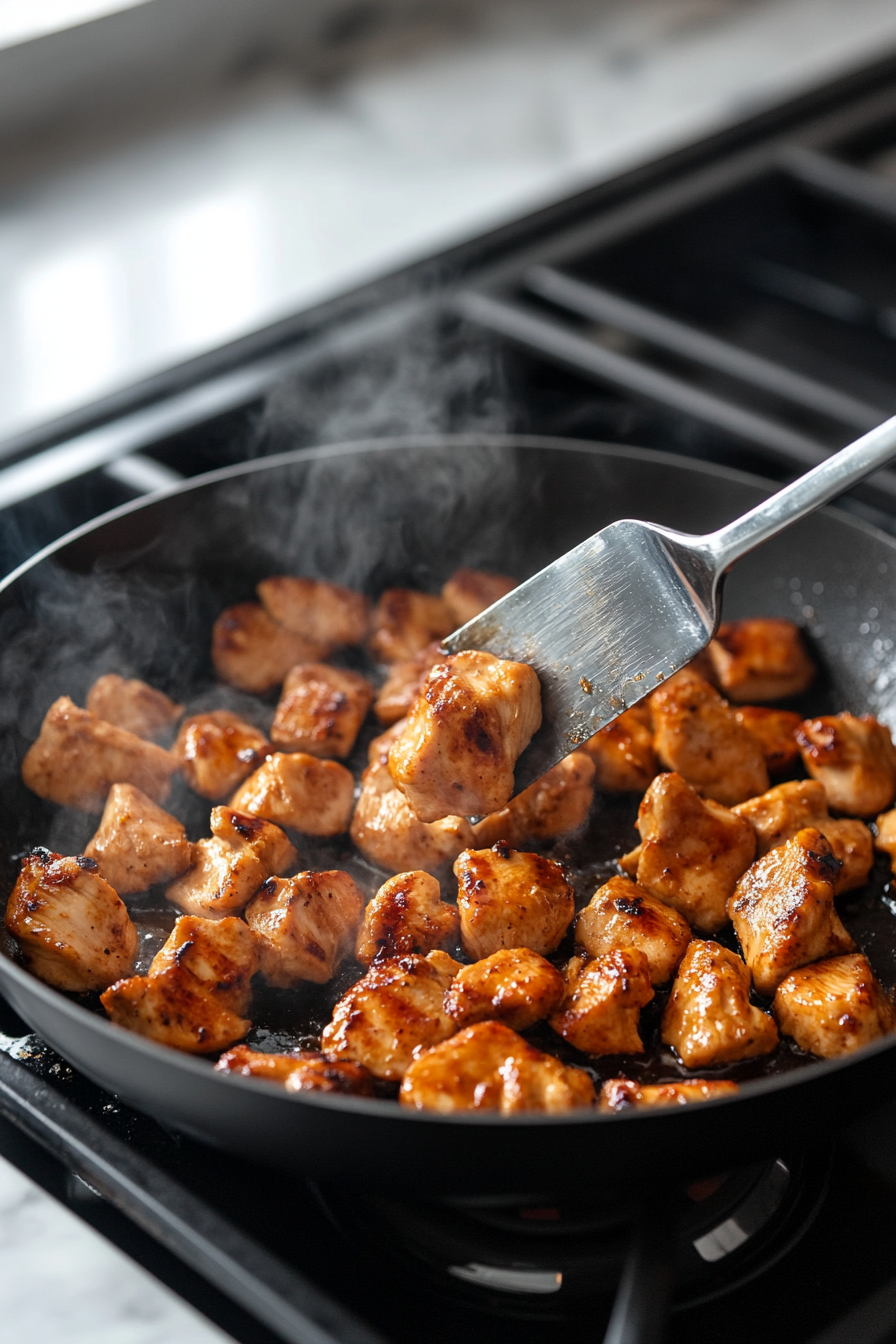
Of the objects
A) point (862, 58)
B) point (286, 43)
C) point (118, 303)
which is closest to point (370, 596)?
point (118, 303)

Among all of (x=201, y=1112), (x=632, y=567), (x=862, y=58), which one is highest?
(x=862, y=58)

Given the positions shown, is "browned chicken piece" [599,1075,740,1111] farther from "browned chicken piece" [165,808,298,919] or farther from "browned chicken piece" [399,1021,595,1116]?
"browned chicken piece" [165,808,298,919]

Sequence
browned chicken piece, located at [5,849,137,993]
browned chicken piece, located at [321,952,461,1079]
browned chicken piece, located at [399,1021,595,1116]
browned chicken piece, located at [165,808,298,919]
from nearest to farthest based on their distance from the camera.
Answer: browned chicken piece, located at [399,1021,595,1116]
browned chicken piece, located at [321,952,461,1079]
browned chicken piece, located at [5,849,137,993]
browned chicken piece, located at [165,808,298,919]

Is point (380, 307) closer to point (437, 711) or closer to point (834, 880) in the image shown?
point (437, 711)

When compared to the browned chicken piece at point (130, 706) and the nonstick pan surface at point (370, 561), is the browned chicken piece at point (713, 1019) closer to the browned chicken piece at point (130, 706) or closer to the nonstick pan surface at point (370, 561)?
the nonstick pan surface at point (370, 561)

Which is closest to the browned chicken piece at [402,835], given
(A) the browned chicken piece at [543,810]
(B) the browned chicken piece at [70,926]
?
(A) the browned chicken piece at [543,810]

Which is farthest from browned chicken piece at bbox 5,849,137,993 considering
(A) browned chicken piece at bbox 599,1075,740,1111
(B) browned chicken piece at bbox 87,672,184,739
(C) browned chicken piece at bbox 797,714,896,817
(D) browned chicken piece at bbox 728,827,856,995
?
(C) browned chicken piece at bbox 797,714,896,817
